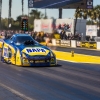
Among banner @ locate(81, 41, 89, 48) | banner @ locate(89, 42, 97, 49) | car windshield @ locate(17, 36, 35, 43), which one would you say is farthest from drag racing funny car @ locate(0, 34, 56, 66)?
banner @ locate(81, 41, 89, 48)

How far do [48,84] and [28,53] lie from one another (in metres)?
4.89

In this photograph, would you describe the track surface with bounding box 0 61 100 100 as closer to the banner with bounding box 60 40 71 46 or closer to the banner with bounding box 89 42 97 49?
the banner with bounding box 89 42 97 49

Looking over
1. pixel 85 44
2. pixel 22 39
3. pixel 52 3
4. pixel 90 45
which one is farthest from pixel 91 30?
pixel 22 39

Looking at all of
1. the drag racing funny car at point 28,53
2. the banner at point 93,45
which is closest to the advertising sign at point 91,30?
the banner at point 93,45

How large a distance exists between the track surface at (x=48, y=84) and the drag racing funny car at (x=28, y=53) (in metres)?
0.76

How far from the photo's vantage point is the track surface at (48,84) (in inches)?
381

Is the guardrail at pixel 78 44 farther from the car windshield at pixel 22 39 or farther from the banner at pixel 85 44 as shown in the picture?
the car windshield at pixel 22 39

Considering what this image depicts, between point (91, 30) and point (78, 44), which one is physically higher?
point (91, 30)

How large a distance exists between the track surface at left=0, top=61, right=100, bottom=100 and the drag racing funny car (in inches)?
30.1

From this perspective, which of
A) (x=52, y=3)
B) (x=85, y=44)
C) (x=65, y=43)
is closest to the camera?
(x=85, y=44)

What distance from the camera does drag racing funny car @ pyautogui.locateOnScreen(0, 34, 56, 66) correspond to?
1645cm

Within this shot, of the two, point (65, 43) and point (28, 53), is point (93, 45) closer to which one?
point (65, 43)

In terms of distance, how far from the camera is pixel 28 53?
1639cm

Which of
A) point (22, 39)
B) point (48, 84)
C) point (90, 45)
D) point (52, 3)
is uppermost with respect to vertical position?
point (52, 3)
